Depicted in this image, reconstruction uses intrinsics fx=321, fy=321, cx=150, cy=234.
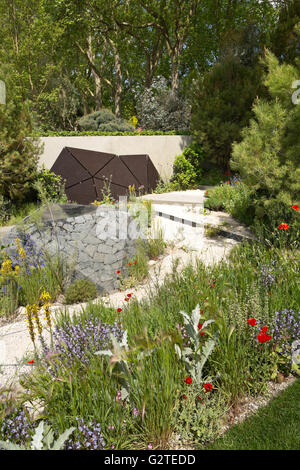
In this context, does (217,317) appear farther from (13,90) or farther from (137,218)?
(13,90)

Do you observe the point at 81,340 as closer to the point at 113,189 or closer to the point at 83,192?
the point at 83,192

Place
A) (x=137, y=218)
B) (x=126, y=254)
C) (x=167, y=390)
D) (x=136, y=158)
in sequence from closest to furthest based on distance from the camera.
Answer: (x=167, y=390) < (x=126, y=254) < (x=137, y=218) < (x=136, y=158)

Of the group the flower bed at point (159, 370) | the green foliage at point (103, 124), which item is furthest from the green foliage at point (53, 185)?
the flower bed at point (159, 370)

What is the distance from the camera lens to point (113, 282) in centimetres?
492

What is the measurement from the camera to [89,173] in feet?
29.4

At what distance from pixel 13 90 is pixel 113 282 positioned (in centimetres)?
638

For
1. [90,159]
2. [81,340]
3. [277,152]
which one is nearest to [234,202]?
[277,152]

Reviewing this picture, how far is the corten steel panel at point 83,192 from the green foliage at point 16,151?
1.13 meters

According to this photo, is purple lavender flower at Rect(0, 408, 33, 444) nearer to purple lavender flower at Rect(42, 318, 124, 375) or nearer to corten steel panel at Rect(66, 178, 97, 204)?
purple lavender flower at Rect(42, 318, 124, 375)

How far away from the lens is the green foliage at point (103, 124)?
14062 millimetres

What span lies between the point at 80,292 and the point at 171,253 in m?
1.99

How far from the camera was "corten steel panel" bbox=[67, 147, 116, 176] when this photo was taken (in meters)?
8.97

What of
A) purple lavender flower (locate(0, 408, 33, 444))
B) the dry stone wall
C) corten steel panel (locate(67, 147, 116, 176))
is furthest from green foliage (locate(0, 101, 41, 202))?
purple lavender flower (locate(0, 408, 33, 444))
